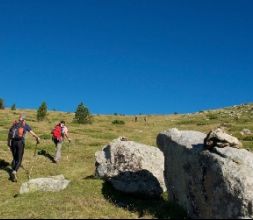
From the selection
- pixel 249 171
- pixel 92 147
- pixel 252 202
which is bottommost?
pixel 252 202

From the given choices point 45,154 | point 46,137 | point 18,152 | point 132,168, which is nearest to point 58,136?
point 45,154

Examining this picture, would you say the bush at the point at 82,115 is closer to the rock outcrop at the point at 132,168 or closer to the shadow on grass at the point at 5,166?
the shadow on grass at the point at 5,166

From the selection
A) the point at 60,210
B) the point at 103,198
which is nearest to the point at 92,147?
the point at 103,198

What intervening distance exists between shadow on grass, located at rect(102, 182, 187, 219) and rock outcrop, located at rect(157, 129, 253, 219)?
42 centimetres

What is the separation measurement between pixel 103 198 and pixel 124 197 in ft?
4.31

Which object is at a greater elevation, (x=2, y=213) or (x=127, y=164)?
(x=127, y=164)

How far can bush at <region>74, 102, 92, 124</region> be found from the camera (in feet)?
233

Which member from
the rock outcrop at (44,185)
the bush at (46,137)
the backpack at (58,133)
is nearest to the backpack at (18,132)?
the rock outcrop at (44,185)

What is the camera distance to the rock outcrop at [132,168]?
933 inches

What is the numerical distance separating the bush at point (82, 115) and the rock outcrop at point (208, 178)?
4918 centimetres

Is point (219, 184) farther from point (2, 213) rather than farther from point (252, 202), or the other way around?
point (2, 213)

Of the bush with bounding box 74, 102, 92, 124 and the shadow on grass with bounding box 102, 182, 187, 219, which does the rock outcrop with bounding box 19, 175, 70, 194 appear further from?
the bush with bounding box 74, 102, 92, 124

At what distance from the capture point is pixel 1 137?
43.4 meters

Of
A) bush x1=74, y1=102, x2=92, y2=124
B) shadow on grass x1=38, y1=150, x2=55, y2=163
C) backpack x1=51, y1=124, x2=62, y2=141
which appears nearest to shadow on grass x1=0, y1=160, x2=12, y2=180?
shadow on grass x1=38, y1=150, x2=55, y2=163
